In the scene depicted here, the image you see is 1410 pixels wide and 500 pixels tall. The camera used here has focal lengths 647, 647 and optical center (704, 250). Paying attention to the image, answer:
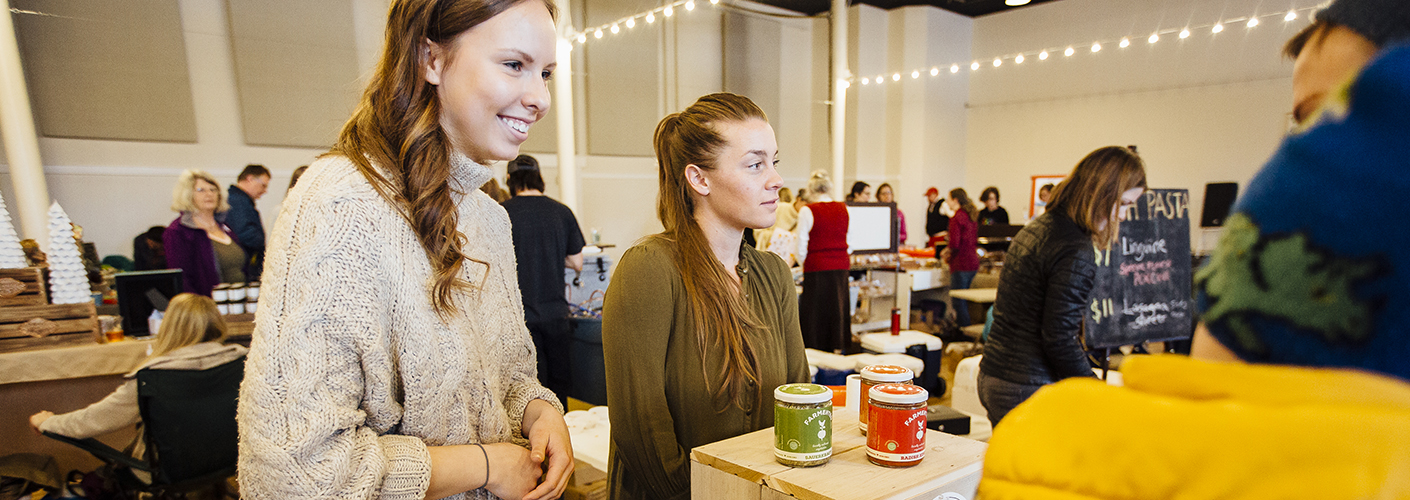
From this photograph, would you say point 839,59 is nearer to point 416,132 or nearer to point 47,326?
point 47,326

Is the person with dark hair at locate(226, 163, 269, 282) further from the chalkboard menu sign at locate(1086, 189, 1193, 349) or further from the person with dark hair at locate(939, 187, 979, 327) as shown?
the person with dark hair at locate(939, 187, 979, 327)

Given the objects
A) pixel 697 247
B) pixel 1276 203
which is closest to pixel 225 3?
pixel 697 247

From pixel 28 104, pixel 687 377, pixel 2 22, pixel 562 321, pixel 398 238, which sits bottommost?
pixel 562 321

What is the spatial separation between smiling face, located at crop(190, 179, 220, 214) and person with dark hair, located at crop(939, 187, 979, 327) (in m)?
5.60

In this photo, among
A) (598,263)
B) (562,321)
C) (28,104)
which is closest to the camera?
(562,321)

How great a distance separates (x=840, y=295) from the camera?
4645 mm

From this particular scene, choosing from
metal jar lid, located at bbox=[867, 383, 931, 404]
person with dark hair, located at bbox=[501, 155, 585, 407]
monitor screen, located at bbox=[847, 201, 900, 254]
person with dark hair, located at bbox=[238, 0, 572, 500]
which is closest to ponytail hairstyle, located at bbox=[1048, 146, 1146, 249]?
metal jar lid, located at bbox=[867, 383, 931, 404]

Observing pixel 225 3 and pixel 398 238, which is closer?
pixel 398 238

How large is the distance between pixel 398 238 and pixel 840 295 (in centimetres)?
407

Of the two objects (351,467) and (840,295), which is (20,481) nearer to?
(351,467)

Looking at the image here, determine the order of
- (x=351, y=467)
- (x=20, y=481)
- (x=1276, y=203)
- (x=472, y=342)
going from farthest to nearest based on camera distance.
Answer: (x=20, y=481), (x=472, y=342), (x=351, y=467), (x=1276, y=203)

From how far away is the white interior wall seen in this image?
8078 mm

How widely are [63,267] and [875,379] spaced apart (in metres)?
3.37

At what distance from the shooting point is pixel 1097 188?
2086mm
